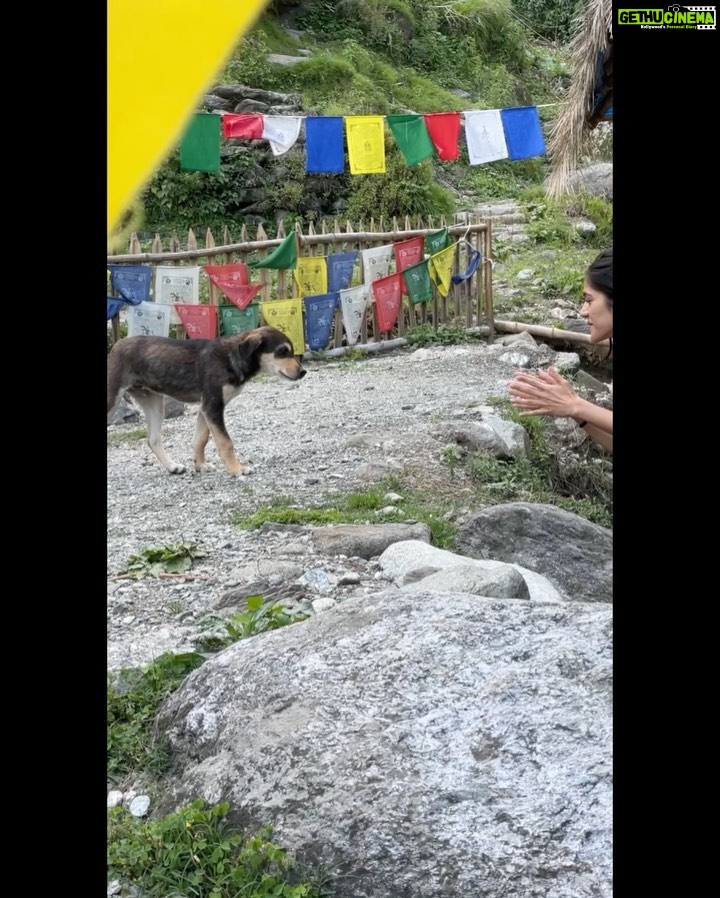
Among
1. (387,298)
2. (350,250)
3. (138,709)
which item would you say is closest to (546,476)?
(387,298)

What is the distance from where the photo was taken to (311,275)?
7375 millimetres

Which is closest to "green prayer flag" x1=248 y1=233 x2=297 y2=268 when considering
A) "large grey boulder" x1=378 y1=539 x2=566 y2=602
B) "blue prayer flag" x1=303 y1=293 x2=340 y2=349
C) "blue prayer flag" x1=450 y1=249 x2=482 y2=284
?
"blue prayer flag" x1=303 y1=293 x2=340 y2=349

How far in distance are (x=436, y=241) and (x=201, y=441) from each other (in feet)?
12.8

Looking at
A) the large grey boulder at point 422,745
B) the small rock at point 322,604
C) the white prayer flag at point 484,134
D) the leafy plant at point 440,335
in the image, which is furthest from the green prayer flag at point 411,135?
the large grey boulder at point 422,745

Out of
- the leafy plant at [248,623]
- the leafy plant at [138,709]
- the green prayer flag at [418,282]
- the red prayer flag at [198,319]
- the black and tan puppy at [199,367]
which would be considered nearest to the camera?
the leafy plant at [138,709]

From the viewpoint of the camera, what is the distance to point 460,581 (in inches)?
119

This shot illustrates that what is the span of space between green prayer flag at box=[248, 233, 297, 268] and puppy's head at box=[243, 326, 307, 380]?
144 cm

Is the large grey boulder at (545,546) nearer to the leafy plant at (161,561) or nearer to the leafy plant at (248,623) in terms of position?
the leafy plant at (161,561)

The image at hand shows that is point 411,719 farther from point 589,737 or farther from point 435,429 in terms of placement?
point 435,429

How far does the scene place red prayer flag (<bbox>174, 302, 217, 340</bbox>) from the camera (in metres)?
6.29

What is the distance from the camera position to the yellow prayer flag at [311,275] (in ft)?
23.7

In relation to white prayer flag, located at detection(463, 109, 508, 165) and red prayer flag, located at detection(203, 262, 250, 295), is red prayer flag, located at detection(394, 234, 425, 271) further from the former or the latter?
red prayer flag, located at detection(203, 262, 250, 295)

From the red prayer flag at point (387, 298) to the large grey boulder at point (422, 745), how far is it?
18.3ft
